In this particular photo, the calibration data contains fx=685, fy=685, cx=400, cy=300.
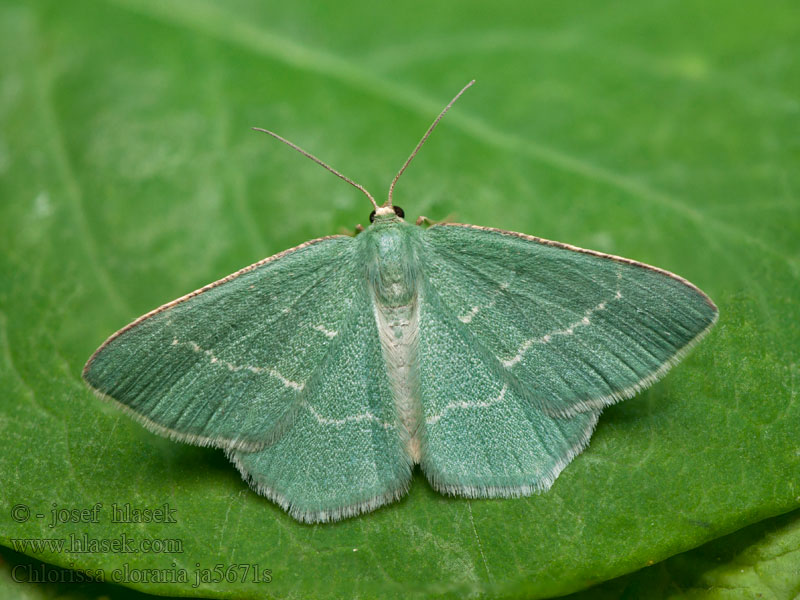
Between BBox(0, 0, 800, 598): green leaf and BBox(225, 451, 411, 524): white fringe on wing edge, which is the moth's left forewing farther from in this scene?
BBox(225, 451, 411, 524): white fringe on wing edge

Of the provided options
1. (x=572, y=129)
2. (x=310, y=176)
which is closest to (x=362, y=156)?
(x=310, y=176)

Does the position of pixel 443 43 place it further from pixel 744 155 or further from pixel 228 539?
pixel 228 539

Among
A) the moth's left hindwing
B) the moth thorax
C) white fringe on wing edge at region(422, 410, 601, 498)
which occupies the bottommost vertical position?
white fringe on wing edge at region(422, 410, 601, 498)

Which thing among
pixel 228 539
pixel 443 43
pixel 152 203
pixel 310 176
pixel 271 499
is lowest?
pixel 228 539

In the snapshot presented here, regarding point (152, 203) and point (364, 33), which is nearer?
point (152, 203)

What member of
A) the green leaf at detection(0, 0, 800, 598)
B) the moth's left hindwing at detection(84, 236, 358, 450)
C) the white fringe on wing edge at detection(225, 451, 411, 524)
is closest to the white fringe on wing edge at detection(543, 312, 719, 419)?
the green leaf at detection(0, 0, 800, 598)

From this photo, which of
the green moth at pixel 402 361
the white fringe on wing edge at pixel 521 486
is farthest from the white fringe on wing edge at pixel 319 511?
the white fringe on wing edge at pixel 521 486

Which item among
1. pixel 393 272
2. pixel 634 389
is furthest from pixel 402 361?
pixel 634 389
